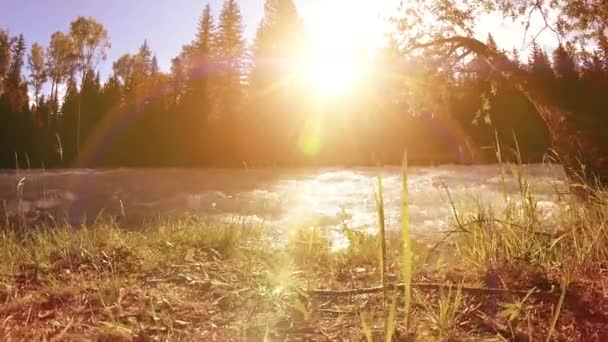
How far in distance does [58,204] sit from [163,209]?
2.53 meters

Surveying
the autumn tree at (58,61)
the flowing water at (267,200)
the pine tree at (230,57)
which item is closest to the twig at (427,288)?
the flowing water at (267,200)

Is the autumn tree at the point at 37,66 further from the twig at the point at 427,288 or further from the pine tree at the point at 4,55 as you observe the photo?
the twig at the point at 427,288

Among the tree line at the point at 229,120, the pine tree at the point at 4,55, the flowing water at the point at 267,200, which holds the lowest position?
the flowing water at the point at 267,200

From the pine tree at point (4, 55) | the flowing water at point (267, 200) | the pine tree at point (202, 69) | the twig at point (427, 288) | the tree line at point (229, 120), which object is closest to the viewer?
the twig at point (427, 288)

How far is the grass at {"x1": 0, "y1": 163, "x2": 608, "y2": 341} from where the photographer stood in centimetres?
202

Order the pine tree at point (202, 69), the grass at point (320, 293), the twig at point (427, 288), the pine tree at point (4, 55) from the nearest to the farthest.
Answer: the grass at point (320, 293) → the twig at point (427, 288) → the pine tree at point (202, 69) → the pine tree at point (4, 55)

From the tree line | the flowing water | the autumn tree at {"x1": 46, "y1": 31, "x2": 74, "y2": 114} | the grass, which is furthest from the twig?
the autumn tree at {"x1": 46, "y1": 31, "x2": 74, "y2": 114}

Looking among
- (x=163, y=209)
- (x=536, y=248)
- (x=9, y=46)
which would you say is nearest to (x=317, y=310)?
(x=536, y=248)

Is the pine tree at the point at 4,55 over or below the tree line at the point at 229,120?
over

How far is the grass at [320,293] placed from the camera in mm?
2020

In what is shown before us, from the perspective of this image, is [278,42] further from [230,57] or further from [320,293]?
[320,293]

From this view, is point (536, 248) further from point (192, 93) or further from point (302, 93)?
point (192, 93)

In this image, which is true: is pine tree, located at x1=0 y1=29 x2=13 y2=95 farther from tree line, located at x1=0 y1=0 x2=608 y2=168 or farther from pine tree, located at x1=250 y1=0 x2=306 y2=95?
pine tree, located at x1=250 y1=0 x2=306 y2=95

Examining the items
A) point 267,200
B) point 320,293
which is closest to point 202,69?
point 267,200
